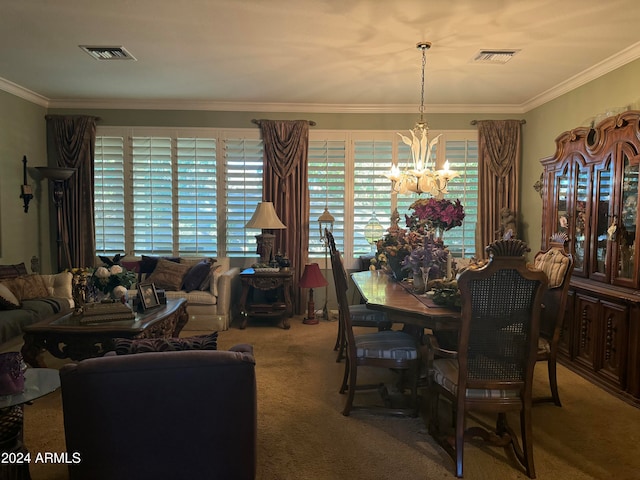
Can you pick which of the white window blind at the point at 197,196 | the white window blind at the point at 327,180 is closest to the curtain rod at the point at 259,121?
the white window blind at the point at 327,180

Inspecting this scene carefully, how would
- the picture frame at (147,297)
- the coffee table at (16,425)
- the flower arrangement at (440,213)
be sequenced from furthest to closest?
the picture frame at (147,297) < the flower arrangement at (440,213) < the coffee table at (16,425)

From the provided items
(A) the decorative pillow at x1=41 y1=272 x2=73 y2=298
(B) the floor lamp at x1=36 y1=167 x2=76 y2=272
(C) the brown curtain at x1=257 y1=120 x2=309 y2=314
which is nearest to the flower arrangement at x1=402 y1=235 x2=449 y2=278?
(C) the brown curtain at x1=257 y1=120 x2=309 y2=314

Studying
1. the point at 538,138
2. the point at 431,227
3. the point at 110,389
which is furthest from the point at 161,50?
the point at 538,138

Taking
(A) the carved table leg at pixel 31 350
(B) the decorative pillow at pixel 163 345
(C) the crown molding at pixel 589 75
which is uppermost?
(C) the crown molding at pixel 589 75

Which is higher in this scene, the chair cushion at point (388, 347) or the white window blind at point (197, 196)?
the white window blind at point (197, 196)

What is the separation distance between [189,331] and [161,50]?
116 inches

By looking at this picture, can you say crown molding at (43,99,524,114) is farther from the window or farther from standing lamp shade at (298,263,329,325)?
standing lamp shade at (298,263,329,325)

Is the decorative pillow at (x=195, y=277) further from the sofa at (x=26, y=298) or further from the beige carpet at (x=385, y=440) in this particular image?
the beige carpet at (x=385, y=440)

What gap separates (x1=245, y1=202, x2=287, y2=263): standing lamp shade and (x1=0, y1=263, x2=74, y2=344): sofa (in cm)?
210

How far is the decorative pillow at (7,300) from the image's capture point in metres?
3.92

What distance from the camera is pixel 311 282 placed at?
205 inches

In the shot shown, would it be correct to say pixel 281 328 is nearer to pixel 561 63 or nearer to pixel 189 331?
pixel 189 331

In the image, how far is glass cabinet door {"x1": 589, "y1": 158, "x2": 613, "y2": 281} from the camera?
3.45m

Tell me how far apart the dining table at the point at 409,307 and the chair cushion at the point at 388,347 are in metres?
0.15
